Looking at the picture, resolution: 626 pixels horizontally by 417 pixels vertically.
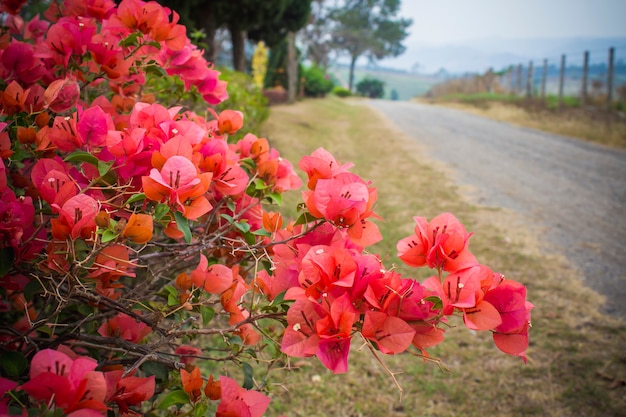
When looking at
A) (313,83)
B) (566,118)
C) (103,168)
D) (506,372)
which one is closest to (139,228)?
(103,168)

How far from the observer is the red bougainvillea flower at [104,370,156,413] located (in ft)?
2.42

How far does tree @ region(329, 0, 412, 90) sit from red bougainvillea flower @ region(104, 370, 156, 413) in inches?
1347

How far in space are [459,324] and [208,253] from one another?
6.73 feet

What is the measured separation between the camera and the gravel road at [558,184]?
366 cm

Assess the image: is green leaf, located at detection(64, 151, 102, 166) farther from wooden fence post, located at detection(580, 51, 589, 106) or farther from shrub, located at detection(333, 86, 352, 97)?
shrub, located at detection(333, 86, 352, 97)

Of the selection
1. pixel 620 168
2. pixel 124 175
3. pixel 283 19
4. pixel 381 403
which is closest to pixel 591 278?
pixel 381 403

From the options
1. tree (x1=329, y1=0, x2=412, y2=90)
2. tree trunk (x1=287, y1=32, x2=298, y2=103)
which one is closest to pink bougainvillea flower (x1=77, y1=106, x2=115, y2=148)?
tree trunk (x1=287, y1=32, x2=298, y2=103)

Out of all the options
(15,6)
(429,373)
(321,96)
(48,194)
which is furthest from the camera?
(321,96)

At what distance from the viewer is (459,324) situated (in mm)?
2732

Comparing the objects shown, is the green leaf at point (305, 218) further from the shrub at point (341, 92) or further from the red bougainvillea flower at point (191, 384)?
the shrub at point (341, 92)

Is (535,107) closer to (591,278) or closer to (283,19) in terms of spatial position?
(283,19)

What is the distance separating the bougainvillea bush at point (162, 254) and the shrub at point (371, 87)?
36630 millimetres

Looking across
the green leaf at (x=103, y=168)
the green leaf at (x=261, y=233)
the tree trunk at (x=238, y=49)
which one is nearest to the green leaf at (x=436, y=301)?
the green leaf at (x=261, y=233)

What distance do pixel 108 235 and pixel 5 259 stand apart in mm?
235
